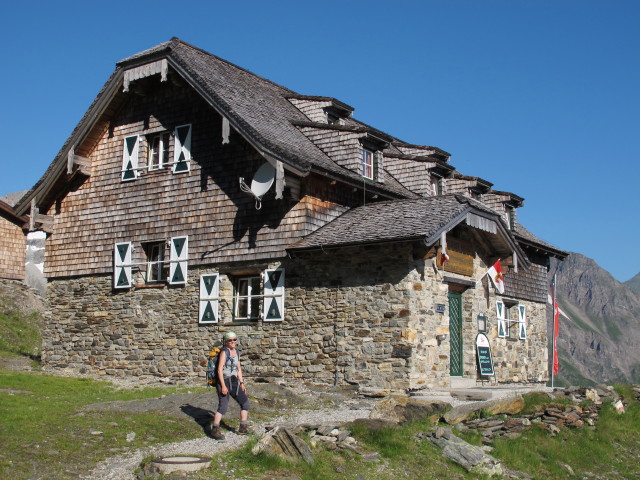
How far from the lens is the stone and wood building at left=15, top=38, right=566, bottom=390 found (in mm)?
16656

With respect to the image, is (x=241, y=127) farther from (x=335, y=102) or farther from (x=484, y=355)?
(x=484, y=355)

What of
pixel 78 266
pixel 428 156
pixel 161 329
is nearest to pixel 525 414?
pixel 161 329

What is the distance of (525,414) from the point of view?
46.5ft

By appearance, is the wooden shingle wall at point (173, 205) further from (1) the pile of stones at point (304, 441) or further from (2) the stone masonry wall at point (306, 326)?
(1) the pile of stones at point (304, 441)

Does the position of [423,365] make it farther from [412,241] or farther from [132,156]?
[132,156]

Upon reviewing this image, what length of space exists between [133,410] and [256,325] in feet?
19.9

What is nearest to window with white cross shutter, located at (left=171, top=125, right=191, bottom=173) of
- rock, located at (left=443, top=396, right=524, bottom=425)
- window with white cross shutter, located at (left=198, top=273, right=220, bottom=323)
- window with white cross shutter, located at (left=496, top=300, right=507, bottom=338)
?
window with white cross shutter, located at (left=198, top=273, right=220, bottom=323)

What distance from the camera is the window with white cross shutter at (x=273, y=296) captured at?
17.8 meters

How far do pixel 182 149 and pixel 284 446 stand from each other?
11.5 metres

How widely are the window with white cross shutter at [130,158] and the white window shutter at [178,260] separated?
238cm

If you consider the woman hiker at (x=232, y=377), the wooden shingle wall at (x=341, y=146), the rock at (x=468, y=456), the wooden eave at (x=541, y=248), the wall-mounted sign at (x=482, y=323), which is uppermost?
the wooden shingle wall at (x=341, y=146)

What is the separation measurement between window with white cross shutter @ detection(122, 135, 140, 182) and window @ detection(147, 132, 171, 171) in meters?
0.34

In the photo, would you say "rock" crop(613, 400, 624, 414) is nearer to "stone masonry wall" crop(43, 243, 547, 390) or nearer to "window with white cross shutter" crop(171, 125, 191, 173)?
"stone masonry wall" crop(43, 243, 547, 390)

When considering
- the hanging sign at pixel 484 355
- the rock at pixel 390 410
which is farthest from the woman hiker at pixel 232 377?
the hanging sign at pixel 484 355
